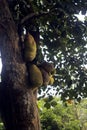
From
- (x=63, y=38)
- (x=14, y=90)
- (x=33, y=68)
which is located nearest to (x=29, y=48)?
(x=33, y=68)

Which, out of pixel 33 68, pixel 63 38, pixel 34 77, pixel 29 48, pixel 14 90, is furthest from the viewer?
pixel 63 38

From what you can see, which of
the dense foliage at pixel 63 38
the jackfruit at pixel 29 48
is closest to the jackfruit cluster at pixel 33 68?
the jackfruit at pixel 29 48

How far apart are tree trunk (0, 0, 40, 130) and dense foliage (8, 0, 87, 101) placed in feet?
3.04

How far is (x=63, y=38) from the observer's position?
509 cm

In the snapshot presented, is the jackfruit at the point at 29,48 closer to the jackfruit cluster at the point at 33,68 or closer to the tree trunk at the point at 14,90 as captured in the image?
the jackfruit cluster at the point at 33,68

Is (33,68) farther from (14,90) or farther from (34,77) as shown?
(14,90)

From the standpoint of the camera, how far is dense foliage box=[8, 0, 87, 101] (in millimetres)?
4082

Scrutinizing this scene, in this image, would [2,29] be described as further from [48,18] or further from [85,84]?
[85,84]

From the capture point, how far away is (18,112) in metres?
2.63

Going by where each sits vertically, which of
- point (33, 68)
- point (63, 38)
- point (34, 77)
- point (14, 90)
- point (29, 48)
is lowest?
point (14, 90)

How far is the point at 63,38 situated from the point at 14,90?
2586 mm

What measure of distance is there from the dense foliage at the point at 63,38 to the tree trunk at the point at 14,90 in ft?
3.04

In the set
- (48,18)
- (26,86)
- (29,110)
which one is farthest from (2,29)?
(48,18)

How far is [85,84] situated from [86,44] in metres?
0.77
